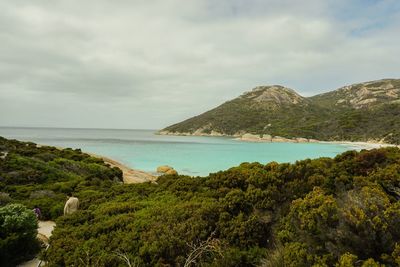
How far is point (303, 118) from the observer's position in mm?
124625

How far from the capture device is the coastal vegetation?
398 centimetres

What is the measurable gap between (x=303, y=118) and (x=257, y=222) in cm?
12608

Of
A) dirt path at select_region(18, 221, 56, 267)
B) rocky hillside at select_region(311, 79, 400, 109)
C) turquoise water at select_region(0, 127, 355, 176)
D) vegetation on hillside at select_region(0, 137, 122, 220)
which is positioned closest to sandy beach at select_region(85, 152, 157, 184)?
vegetation on hillside at select_region(0, 137, 122, 220)

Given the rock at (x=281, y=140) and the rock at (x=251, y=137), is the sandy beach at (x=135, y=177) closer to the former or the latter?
the rock at (x=281, y=140)

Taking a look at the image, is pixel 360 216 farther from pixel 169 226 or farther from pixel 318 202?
pixel 169 226

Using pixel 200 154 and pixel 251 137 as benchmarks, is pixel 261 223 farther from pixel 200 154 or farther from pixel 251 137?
pixel 251 137

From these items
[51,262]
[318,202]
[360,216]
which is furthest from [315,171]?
[51,262]

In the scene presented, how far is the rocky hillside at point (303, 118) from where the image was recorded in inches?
3688

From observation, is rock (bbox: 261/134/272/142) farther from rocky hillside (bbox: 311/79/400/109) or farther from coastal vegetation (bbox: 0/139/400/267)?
coastal vegetation (bbox: 0/139/400/267)

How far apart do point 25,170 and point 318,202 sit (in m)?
15.2

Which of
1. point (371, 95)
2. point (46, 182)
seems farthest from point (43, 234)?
point (371, 95)

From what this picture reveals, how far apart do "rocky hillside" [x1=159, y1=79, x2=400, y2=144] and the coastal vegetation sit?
77.2 meters

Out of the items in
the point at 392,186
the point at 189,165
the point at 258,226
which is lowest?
the point at 189,165

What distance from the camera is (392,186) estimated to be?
6.57 metres
